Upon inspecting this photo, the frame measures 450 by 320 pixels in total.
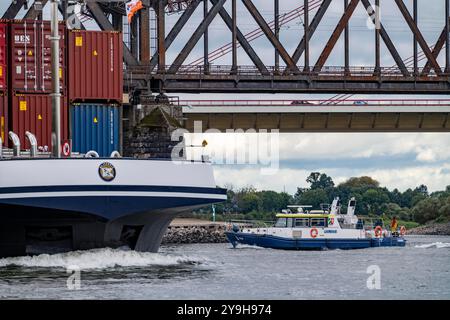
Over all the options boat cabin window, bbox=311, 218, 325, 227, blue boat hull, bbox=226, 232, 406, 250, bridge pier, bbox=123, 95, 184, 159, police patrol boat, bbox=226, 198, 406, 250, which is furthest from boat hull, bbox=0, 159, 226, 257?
boat cabin window, bbox=311, 218, 325, 227

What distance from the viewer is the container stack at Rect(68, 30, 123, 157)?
4209cm

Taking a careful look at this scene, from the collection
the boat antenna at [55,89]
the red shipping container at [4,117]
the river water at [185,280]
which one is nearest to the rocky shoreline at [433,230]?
the river water at [185,280]

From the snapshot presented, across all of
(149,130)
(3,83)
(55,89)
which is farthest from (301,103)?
(55,89)

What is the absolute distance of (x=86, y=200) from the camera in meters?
35.7

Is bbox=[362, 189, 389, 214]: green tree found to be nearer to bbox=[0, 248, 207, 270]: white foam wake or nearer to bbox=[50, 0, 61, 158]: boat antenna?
bbox=[0, 248, 207, 270]: white foam wake

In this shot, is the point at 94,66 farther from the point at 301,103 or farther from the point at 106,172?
the point at 301,103

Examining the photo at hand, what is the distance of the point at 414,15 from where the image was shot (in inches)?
3177

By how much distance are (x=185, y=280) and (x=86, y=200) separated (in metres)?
3.55

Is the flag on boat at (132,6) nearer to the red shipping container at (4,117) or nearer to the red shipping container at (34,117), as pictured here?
the red shipping container at (34,117)

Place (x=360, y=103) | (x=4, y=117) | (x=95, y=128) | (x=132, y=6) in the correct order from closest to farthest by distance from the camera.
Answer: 1. (x=4, y=117)
2. (x=95, y=128)
3. (x=132, y=6)
4. (x=360, y=103)

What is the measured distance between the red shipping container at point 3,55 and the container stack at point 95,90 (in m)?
2.20

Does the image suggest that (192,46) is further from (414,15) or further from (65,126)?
(65,126)
